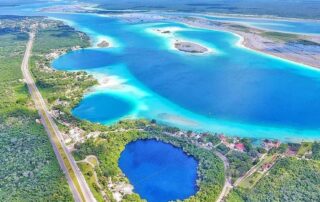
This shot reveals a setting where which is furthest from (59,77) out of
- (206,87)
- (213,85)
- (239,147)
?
(239,147)

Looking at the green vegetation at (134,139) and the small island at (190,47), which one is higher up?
the small island at (190,47)

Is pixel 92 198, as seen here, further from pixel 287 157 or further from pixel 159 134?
pixel 287 157

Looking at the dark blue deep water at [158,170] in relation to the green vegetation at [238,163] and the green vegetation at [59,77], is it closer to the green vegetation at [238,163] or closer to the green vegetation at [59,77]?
the green vegetation at [238,163]

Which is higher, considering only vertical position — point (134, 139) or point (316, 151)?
point (316, 151)

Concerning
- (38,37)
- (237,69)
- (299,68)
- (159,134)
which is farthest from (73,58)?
(299,68)

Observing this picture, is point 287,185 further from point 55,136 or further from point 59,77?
point 59,77

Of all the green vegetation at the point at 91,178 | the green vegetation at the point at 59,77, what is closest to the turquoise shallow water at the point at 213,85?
the green vegetation at the point at 59,77
